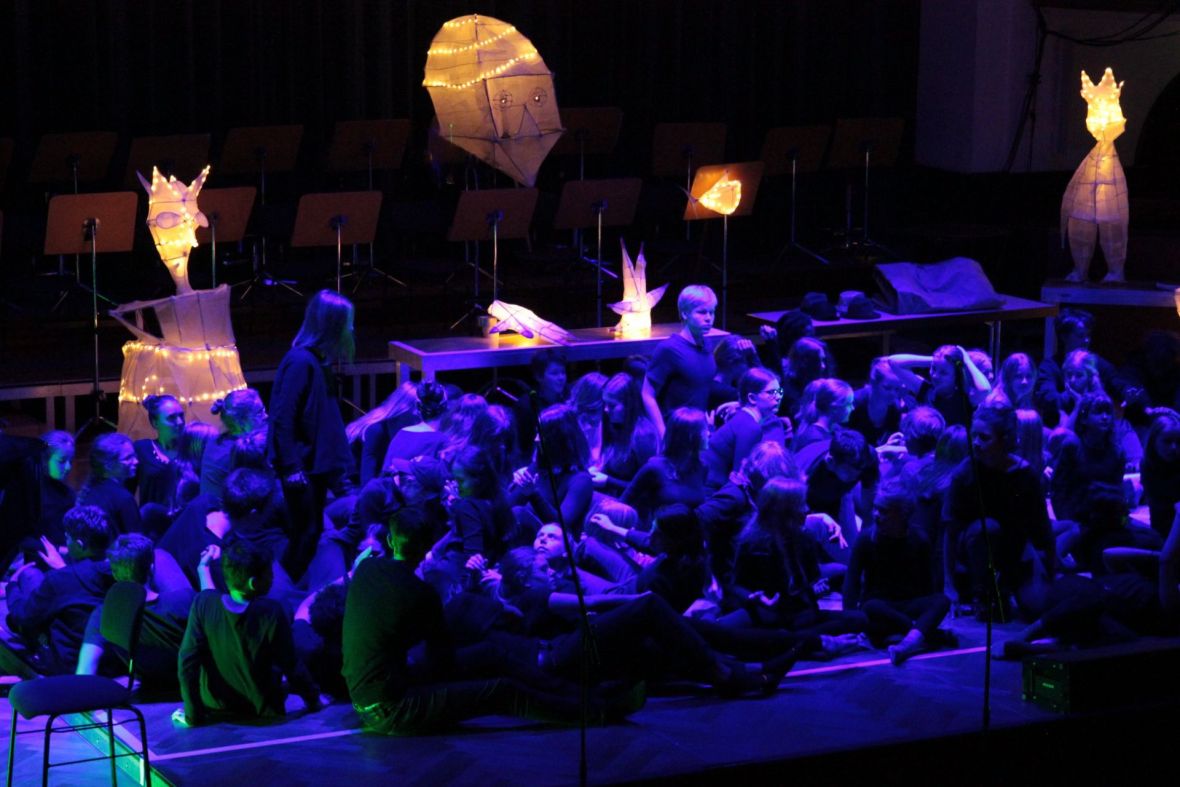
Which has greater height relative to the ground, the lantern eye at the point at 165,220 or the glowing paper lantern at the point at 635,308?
the lantern eye at the point at 165,220

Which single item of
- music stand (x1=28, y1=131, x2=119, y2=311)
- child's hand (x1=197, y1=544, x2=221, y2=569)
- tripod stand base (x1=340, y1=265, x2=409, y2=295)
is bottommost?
child's hand (x1=197, y1=544, x2=221, y2=569)

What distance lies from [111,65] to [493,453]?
6.01 metres

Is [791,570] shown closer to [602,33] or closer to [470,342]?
[470,342]

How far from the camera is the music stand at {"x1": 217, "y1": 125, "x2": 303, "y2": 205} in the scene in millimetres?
10188

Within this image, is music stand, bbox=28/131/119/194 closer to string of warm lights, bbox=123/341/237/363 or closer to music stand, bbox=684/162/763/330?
string of warm lights, bbox=123/341/237/363

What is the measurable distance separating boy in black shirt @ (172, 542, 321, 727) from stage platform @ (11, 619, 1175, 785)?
72mm

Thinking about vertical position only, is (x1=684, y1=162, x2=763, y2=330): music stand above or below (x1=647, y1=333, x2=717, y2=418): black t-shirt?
above

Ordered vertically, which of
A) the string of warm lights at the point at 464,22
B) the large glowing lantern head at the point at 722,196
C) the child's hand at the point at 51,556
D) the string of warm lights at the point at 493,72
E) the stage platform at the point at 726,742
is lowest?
the stage platform at the point at 726,742

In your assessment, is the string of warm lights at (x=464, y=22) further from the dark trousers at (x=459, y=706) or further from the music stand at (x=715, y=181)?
the dark trousers at (x=459, y=706)

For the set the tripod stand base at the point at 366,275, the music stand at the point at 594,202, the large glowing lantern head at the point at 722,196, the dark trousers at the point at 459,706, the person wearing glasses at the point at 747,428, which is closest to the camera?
the dark trousers at the point at 459,706

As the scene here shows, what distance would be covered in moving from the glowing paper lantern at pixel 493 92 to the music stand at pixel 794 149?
11.7 ft

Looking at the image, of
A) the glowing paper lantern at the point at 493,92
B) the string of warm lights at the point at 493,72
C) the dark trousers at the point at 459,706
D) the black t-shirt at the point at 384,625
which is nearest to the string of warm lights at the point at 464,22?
the glowing paper lantern at the point at 493,92

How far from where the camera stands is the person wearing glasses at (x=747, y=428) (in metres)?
6.73

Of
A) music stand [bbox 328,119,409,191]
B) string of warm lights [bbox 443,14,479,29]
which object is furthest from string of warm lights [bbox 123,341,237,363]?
music stand [bbox 328,119,409,191]
